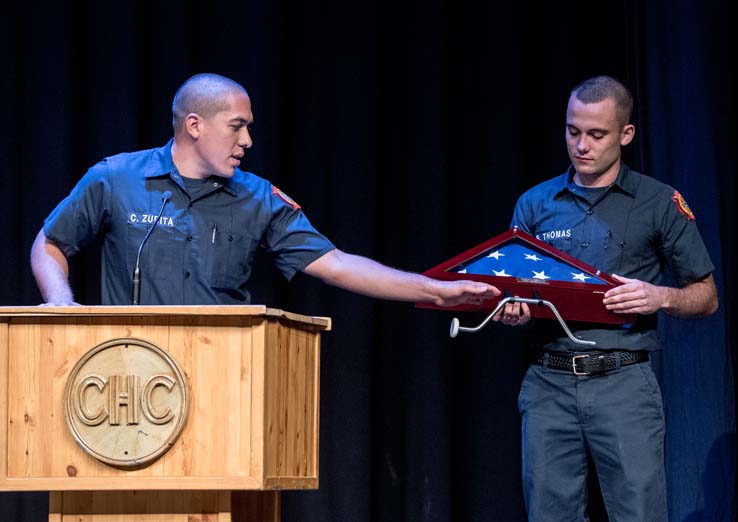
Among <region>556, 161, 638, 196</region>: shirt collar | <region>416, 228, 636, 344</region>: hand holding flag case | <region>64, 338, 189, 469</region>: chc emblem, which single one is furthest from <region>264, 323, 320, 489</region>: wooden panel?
<region>556, 161, 638, 196</region>: shirt collar

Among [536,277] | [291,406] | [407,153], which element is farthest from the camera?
[407,153]

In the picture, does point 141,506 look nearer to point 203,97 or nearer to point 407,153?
point 203,97

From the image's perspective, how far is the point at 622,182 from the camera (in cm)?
362

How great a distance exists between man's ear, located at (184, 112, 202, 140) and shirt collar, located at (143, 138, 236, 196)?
117 mm

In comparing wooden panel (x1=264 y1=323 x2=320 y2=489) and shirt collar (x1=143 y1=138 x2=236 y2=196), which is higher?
shirt collar (x1=143 y1=138 x2=236 y2=196)

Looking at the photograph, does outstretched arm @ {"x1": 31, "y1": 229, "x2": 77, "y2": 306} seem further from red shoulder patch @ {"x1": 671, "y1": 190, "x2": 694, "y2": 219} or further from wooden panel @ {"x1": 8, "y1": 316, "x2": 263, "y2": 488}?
red shoulder patch @ {"x1": 671, "y1": 190, "x2": 694, "y2": 219}

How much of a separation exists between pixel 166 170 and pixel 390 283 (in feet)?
2.70

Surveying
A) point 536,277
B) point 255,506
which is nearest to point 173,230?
point 255,506

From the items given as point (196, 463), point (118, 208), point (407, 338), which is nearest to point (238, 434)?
point (196, 463)

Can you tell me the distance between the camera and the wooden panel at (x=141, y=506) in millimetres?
2760

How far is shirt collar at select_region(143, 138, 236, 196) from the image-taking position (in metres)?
3.54

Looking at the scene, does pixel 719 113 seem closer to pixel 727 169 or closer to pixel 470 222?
pixel 727 169

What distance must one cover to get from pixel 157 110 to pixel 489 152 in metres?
1.37

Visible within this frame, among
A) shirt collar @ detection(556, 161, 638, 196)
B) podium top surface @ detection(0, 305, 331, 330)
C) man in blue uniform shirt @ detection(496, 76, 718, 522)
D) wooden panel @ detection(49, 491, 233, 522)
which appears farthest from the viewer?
shirt collar @ detection(556, 161, 638, 196)
